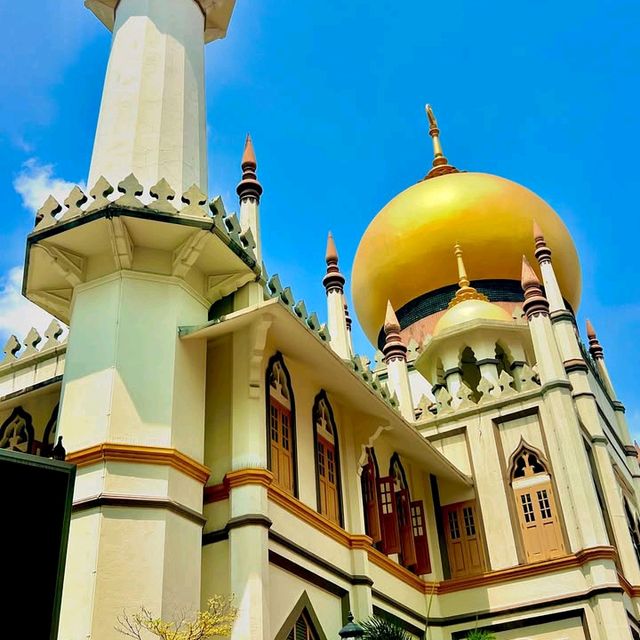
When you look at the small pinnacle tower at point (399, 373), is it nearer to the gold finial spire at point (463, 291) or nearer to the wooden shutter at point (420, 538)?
the wooden shutter at point (420, 538)

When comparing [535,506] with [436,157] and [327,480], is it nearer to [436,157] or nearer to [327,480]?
[327,480]

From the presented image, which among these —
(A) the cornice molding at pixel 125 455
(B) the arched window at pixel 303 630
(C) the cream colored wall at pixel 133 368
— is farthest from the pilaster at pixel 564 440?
(A) the cornice molding at pixel 125 455

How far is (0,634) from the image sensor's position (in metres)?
5.39

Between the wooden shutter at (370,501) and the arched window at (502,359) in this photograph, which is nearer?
the wooden shutter at (370,501)

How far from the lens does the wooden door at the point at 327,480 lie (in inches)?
485

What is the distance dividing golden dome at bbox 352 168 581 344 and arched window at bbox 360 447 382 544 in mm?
10752

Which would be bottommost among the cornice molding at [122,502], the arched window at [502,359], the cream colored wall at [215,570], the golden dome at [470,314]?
the cream colored wall at [215,570]

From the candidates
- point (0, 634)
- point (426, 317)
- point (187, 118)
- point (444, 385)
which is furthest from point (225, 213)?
point (426, 317)

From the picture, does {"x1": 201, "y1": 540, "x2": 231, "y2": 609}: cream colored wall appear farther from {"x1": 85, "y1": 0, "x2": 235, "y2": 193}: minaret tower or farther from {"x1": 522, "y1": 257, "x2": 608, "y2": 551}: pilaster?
{"x1": 522, "y1": 257, "x2": 608, "y2": 551}: pilaster

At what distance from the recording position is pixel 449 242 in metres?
24.2

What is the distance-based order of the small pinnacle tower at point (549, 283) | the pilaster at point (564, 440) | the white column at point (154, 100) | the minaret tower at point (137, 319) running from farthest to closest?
the small pinnacle tower at point (549, 283) < the pilaster at point (564, 440) < the white column at point (154, 100) < the minaret tower at point (137, 319)

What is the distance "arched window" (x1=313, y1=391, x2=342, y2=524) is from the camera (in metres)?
12.4

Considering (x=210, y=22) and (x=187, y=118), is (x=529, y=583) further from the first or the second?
(x=210, y=22)

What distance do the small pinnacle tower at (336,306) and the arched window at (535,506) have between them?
144 inches
